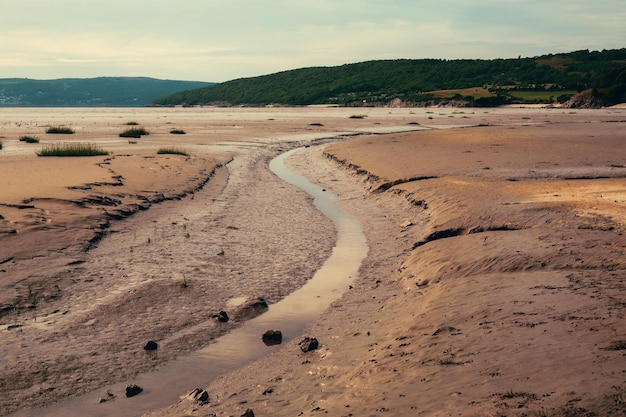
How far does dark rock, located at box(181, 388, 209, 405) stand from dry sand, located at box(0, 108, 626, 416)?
99mm

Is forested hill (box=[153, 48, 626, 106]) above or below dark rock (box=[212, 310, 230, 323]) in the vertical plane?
above

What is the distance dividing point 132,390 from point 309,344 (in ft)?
7.17

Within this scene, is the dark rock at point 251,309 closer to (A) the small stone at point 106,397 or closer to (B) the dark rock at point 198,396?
(B) the dark rock at point 198,396

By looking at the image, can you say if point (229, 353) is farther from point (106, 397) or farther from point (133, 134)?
point (133, 134)

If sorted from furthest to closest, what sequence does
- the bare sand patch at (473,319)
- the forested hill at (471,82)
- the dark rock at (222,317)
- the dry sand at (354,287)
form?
the forested hill at (471,82) < the dark rock at (222,317) < the dry sand at (354,287) < the bare sand patch at (473,319)

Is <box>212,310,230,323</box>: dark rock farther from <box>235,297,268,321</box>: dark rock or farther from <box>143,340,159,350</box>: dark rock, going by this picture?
<box>143,340,159,350</box>: dark rock

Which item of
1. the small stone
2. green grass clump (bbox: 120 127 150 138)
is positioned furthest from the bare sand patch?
green grass clump (bbox: 120 127 150 138)

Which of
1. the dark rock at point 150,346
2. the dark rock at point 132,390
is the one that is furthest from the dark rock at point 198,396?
the dark rock at point 150,346

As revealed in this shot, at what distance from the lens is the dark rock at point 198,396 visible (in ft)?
21.0

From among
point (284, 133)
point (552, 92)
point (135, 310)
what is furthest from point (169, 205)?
point (552, 92)

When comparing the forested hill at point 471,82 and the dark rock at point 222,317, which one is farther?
the forested hill at point 471,82

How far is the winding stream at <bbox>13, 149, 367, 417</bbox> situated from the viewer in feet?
21.1

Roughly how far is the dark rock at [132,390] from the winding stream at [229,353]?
0.18 feet

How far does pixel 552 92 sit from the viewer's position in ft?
384
